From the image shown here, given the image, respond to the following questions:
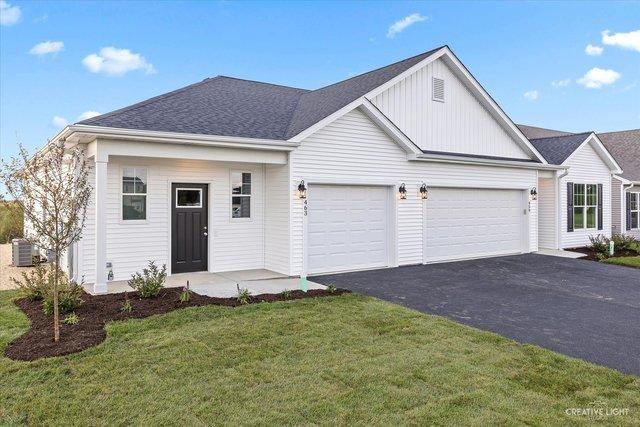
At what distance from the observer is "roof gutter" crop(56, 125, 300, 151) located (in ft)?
25.9

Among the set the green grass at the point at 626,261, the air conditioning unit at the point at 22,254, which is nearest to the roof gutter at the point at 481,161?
the green grass at the point at 626,261

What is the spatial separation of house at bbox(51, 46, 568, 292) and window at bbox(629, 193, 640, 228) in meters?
9.80

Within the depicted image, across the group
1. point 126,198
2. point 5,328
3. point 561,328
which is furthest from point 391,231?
point 5,328

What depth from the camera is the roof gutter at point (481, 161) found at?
470 inches

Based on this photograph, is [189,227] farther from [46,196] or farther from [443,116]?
[443,116]

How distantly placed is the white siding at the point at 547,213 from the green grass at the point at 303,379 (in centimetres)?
1186

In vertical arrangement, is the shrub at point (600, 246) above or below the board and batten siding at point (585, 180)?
below

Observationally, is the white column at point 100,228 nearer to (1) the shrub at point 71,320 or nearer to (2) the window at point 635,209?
(1) the shrub at point 71,320

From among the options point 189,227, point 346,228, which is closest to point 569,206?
point 346,228

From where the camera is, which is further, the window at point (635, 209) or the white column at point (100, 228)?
the window at point (635, 209)

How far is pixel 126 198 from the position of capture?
31.5 feet

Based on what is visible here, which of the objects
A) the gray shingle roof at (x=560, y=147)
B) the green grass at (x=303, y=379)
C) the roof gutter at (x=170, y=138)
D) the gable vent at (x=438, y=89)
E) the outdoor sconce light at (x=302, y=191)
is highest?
the gable vent at (x=438, y=89)

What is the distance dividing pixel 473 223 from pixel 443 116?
3492 millimetres

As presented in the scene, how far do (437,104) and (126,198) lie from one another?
934 cm
